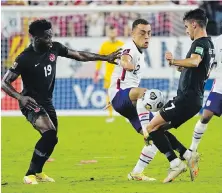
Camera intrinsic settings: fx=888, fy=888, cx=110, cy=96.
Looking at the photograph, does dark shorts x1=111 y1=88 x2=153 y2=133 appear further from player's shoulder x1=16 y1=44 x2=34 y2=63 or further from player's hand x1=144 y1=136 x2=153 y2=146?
player's shoulder x1=16 y1=44 x2=34 y2=63

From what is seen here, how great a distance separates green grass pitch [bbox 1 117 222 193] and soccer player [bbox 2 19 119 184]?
370 millimetres

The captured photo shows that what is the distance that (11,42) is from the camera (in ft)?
72.5

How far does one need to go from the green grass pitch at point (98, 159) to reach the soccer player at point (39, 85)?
37 cm

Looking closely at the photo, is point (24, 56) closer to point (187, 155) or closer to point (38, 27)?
point (38, 27)

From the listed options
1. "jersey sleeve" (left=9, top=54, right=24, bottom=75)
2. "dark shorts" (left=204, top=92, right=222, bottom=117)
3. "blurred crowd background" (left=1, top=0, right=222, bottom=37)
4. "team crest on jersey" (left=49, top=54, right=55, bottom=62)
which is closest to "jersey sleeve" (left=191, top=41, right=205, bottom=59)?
"team crest on jersey" (left=49, top=54, right=55, bottom=62)

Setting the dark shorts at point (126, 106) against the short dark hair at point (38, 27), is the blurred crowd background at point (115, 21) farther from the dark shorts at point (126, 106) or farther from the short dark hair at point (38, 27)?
the short dark hair at point (38, 27)

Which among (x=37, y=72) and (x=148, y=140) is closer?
(x=148, y=140)

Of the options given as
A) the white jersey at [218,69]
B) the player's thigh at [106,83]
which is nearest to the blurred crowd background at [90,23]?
the player's thigh at [106,83]

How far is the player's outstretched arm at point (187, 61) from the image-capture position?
1030 centimetres

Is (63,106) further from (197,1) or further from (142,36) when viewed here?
(142,36)

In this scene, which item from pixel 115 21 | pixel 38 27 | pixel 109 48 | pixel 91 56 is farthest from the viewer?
pixel 115 21

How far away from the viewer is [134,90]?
449 inches

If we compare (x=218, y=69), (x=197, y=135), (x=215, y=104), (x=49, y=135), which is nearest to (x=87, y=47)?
(x=218, y=69)

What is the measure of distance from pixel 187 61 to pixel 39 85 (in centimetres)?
205
